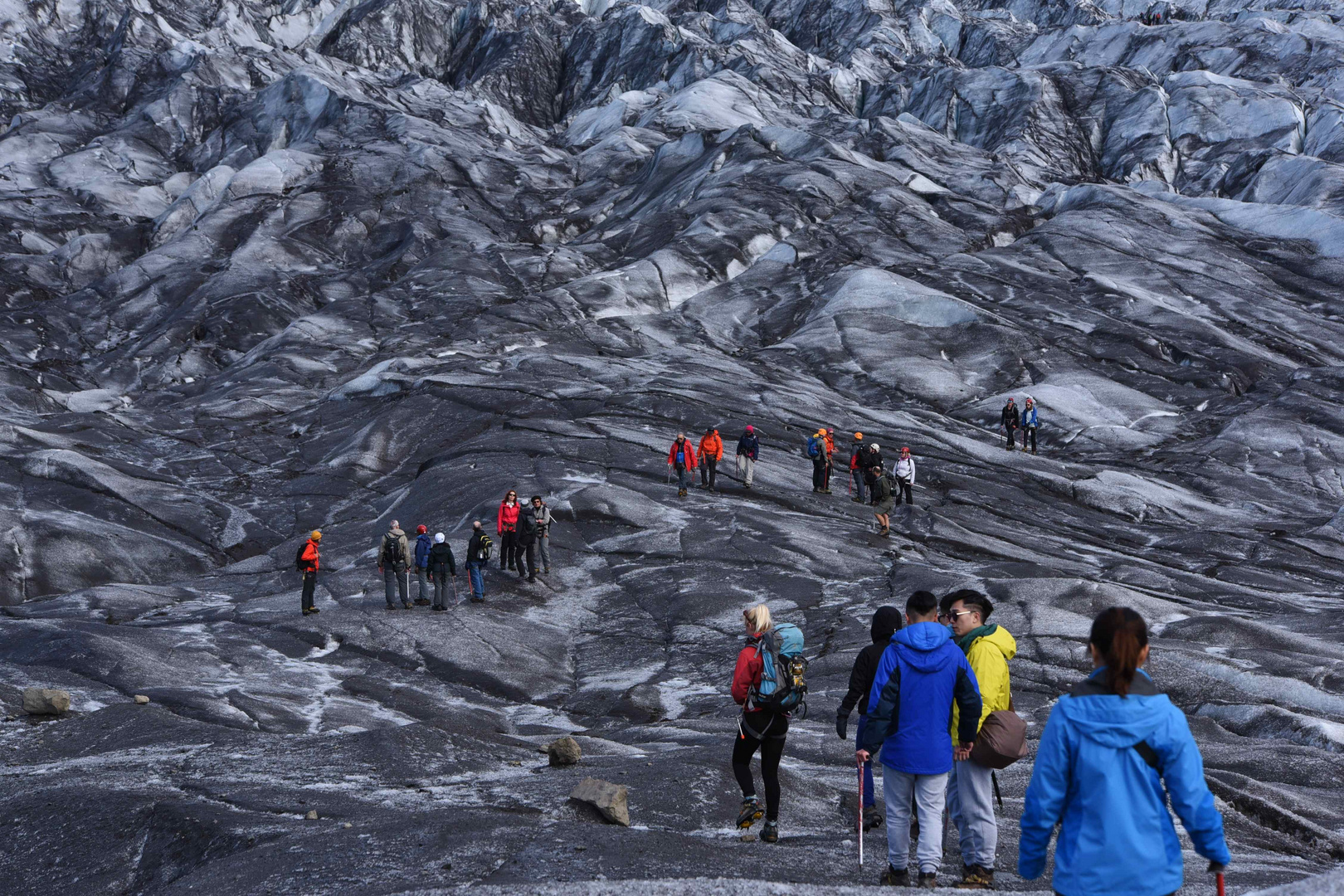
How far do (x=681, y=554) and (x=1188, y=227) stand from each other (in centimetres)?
5338

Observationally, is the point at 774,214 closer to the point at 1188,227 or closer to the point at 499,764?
the point at 1188,227

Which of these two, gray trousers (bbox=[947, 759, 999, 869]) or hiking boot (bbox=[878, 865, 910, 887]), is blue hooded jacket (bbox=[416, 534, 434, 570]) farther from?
gray trousers (bbox=[947, 759, 999, 869])

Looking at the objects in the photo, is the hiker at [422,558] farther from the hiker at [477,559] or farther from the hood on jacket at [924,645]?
the hood on jacket at [924,645]

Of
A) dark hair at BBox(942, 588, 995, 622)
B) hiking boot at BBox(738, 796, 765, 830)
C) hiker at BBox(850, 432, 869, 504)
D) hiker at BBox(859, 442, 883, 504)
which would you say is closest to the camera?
dark hair at BBox(942, 588, 995, 622)

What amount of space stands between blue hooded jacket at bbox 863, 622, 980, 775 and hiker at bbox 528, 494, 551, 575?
59.8ft

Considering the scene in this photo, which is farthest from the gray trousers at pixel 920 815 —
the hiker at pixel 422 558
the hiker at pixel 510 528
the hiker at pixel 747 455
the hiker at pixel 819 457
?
the hiker at pixel 819 457

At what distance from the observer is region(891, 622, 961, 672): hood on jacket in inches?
287

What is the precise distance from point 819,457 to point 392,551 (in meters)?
14.6

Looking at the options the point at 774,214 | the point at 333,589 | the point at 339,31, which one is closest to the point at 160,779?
the point at 333,589

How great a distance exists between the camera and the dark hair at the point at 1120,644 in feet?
15.9

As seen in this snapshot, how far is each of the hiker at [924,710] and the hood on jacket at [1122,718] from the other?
93.0 inches

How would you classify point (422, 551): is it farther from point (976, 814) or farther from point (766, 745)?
point (976, 814)

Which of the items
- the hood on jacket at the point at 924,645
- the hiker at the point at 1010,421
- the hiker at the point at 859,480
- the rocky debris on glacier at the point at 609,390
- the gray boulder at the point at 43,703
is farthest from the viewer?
the hiker at the point at 1010,421

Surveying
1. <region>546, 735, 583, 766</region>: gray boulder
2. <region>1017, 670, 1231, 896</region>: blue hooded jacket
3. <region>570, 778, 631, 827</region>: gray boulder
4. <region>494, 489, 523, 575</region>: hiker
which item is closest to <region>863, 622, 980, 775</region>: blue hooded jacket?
<region>1017, 670, 1231, 896</region>: blue hooded jacket
